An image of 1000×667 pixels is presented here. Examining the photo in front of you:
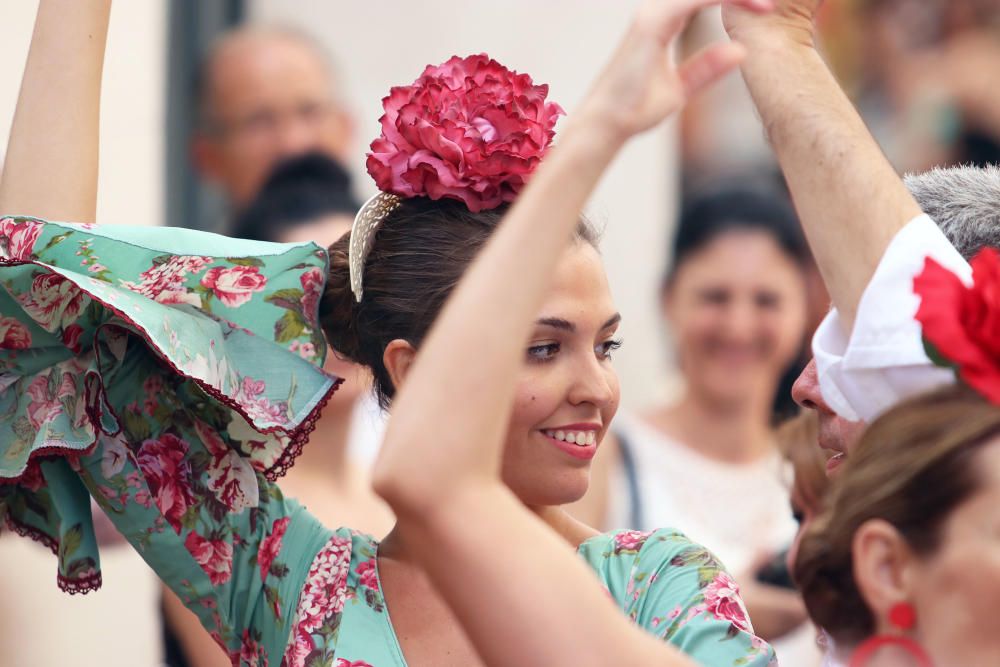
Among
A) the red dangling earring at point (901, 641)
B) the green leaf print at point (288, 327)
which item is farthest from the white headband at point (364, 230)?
the red dangling earring at point (901, 641)

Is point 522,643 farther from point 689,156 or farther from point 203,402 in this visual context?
point 689,156

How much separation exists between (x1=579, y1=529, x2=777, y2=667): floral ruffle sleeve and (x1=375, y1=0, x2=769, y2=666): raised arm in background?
350 millimetres

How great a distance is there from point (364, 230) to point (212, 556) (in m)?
0.53

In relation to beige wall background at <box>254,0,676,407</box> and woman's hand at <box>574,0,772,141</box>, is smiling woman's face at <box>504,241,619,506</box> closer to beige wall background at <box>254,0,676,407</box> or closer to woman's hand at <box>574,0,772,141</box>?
woman's hand at <box>574,0,772,141</box>

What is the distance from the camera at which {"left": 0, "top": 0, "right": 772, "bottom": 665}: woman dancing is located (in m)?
2.27

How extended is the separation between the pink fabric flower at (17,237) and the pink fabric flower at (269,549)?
0.53 m

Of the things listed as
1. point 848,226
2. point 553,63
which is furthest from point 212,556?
point 553,63

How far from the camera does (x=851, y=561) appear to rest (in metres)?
1.73

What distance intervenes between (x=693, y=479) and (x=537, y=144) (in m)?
2.01

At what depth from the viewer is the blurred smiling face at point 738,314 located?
4410mm

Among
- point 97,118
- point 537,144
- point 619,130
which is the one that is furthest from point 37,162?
point 619,130

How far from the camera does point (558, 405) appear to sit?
2314mm

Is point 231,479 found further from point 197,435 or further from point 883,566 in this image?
point 883,566

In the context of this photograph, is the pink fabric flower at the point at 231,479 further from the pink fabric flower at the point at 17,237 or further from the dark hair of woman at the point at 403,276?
the pink fabric flower at the point at 17,237
